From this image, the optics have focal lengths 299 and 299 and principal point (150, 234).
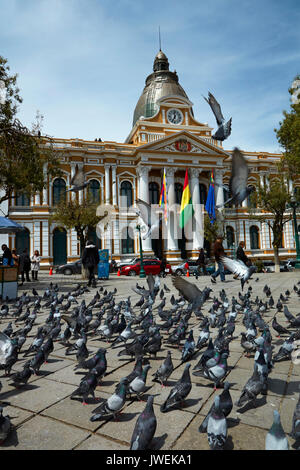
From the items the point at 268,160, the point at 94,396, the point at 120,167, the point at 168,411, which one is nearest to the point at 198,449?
the point at 168,411

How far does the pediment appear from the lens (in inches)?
1320

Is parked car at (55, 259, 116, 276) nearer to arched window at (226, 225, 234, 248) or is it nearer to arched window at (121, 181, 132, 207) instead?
arched window at (121, 181, 132, 207)

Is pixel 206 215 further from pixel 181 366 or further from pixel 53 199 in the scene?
pixel 181 366

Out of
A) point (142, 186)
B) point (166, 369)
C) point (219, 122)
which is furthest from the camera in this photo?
point (142, 186)

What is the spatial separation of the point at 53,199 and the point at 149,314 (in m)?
29.3

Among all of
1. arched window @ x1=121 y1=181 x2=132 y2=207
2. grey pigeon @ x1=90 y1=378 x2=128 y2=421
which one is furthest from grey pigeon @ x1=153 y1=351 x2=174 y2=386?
arched window @ x1=121 y1=181 x2=132 y2=207

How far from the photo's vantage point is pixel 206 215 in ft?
110

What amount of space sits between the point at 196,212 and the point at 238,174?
27.0 meters

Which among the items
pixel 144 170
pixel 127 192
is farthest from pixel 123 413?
pixel 127 192

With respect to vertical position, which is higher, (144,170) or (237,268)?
(144,170)

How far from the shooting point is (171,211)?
112 feet

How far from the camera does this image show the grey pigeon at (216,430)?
6.66ft

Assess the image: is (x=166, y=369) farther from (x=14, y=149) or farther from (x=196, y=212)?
(x=196, y=212)

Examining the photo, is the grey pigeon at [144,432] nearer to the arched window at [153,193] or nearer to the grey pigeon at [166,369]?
the grey pigeon at [166,369]
